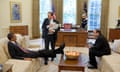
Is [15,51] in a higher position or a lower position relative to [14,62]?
higher

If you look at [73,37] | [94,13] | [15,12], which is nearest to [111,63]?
[73,37]

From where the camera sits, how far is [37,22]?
10.2 m

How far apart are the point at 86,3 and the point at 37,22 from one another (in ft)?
8.82

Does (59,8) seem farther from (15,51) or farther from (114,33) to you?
(15,51)

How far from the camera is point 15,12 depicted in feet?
31.3

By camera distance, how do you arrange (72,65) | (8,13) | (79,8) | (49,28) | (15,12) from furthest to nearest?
(79,8) < (15,12) < (8,13) < (49,28) < (72,65)

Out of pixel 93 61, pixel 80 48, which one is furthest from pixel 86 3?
pixel 93 61

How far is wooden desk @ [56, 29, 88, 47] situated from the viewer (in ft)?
27.0

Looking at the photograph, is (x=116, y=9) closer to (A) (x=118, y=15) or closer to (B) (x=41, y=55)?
(A) (x=118, y=15)

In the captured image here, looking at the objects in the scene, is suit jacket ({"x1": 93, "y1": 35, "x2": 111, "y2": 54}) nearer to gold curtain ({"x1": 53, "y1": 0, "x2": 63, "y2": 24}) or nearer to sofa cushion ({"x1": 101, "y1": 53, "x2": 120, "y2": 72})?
sofa cushion ({"x1": 101, "y1": 53, "x2": 120, "y2": 72})

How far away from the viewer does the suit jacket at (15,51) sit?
14.4 ft

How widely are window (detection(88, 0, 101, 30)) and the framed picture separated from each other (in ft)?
12.0

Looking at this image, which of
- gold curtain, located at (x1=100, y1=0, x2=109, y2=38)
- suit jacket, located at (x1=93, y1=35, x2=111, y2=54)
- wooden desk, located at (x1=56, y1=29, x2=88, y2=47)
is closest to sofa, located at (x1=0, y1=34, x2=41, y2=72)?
suit jacket, located at (x1=93, y1=35, x2=111, y2=54)

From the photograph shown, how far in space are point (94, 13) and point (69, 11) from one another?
134 cm
